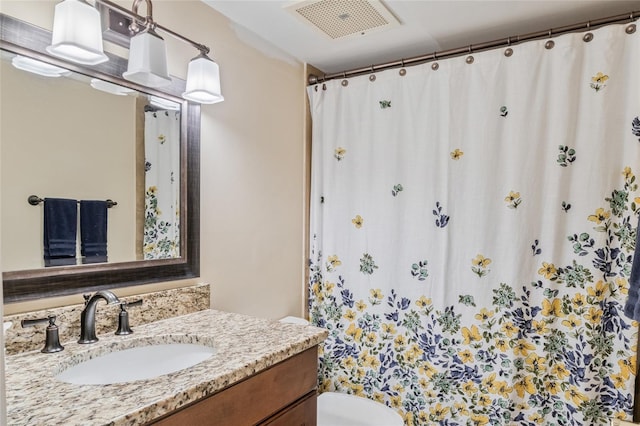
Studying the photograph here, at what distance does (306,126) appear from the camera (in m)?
2.31

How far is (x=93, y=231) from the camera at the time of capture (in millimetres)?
1258

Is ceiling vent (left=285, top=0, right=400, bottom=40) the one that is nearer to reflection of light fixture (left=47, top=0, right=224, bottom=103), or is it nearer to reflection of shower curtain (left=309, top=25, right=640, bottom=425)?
reflection of shower curtain (left=309, top=25, right=640, bottom=425)

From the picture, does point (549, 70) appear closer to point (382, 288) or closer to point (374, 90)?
point (374, 90)

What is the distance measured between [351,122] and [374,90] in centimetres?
21

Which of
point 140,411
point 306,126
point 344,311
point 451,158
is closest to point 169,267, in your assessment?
point 140,411

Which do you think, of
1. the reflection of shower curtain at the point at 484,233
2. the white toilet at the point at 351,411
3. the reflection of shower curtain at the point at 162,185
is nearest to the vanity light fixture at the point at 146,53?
the reflection of shower curtain at the point at 162,185

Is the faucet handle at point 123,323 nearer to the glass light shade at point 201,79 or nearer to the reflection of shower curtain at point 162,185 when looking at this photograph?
the reflection of shower curtain at point 162,185

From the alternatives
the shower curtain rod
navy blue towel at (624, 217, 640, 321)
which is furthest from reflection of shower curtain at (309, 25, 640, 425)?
navy blue towel at (624, 217, 640, 321)

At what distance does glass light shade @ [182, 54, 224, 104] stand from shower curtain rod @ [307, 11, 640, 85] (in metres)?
0.95

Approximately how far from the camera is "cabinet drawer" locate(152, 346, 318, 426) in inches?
34.9

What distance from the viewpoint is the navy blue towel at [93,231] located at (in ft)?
4.04

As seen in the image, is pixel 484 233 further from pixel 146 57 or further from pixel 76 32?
pixel 76 32

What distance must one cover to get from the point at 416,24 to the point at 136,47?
1.25 m

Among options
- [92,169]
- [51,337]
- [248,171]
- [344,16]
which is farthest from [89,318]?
[344,16]
